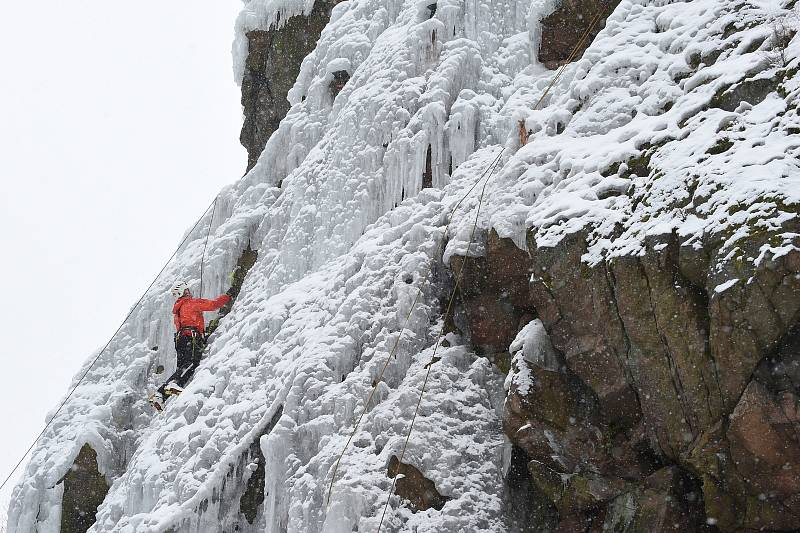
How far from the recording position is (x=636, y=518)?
206 inches

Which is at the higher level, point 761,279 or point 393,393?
point 761,279

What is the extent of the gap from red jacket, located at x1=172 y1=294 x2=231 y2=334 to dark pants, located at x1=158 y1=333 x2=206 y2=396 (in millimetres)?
127

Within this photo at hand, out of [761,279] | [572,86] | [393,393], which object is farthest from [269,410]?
[761,279]

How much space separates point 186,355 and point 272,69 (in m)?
5.13

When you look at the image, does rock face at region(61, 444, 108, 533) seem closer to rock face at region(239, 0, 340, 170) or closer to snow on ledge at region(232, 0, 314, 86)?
rock face at region(239, 0, 340, 170)

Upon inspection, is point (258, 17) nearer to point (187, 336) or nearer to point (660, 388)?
point (187, 336)

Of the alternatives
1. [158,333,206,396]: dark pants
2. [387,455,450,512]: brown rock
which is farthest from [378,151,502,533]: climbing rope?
[158,333,206,396]: dark pants

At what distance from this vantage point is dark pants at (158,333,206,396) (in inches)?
364

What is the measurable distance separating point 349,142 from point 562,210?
3.88 meters

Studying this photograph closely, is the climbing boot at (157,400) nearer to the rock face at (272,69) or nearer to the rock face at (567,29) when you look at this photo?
the rock face at (272,69)

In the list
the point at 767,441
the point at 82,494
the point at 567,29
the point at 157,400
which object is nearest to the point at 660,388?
the point at 767,441

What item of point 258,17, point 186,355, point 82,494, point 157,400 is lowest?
point 82,494

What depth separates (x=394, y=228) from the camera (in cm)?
789

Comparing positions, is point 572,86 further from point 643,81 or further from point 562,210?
point 562,210
